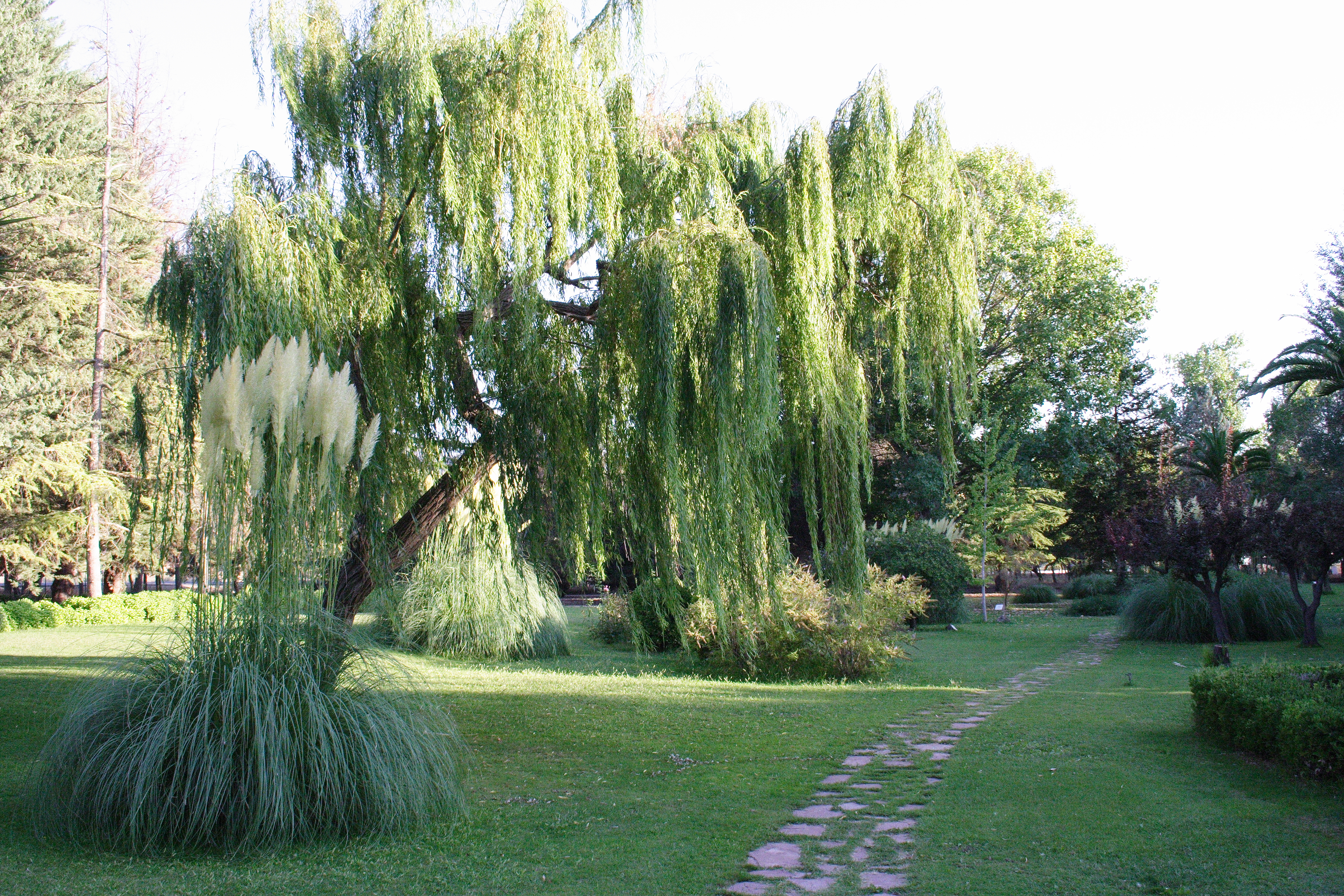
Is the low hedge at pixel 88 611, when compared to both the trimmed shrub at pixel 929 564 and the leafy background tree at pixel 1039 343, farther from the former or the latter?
the leafy background tree at pixel 1039 343

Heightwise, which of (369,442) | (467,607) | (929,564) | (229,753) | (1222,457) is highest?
(1222,457)

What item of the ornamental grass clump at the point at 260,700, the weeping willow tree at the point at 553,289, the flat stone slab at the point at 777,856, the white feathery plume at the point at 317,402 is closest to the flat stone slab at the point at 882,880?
the flat stone slab at the point at 777,856

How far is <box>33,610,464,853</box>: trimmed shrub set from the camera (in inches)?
169

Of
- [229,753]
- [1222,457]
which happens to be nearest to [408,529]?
[229,753]

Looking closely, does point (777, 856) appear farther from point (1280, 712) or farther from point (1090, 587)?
point (1090, 587)

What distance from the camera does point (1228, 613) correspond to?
16078 mm

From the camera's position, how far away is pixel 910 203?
7.02m

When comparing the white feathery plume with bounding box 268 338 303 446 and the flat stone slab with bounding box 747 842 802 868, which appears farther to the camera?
the white feathery plume with bounding box 268 338 303 446

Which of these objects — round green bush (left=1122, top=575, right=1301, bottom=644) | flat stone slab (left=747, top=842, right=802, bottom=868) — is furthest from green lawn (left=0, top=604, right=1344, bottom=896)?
round green bush (left=1122, top=575, right=1301, bottom=644)

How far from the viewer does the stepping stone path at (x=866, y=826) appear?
3.93 m

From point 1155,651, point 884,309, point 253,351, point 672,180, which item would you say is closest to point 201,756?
point 253,351

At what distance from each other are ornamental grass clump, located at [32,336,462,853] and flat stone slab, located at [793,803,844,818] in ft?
6.32

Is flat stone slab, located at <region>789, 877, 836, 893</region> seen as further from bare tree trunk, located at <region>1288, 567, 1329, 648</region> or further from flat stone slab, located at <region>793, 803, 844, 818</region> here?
bare tree trunk, located at <region>1288, 567, 1329, 648</region>

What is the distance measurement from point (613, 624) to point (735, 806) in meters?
11.5
